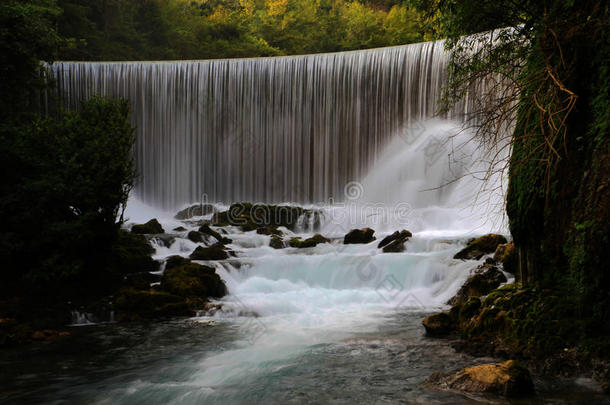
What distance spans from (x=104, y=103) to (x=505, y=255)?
9162 millimetres

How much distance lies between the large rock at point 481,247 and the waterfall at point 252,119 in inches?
437

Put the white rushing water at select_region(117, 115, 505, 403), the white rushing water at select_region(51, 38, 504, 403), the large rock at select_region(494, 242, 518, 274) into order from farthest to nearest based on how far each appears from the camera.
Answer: the white rushing water at select_region(51, 38, 504, 403)
the large rock at select_region(494, 242, 518, 274)
the white rushing water at select_region(117, 115, 505, 403)

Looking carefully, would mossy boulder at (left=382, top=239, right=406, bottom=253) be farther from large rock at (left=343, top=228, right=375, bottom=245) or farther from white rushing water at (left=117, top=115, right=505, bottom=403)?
large rock at (left=343, top=228, right=375, bottom=245)

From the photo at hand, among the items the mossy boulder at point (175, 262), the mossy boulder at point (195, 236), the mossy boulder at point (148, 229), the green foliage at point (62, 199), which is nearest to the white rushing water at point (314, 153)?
the mossy boulder at point (195, 236)

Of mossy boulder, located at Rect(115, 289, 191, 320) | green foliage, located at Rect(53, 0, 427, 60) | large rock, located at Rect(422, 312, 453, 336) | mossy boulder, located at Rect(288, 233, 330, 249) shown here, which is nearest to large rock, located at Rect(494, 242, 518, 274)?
large rock, located at Rect(422, 312, 453, 336)

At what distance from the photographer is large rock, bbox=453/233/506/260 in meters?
11.1

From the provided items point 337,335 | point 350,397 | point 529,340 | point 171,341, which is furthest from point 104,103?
point 529,340

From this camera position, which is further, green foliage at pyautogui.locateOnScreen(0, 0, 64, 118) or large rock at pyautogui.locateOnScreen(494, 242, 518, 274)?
green foliage at pyautogui.locateOnScreen(0, 0, 64, 118)

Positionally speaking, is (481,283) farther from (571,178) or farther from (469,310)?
(571,178)

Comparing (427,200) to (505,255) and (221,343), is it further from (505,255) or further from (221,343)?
(221,343)

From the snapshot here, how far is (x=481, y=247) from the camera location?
36.9 feet

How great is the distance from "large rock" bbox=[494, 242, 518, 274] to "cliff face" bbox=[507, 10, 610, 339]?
2.80 metres

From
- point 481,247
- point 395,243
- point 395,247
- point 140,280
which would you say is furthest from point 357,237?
point 140,280

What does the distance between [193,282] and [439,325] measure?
17.2 feet
